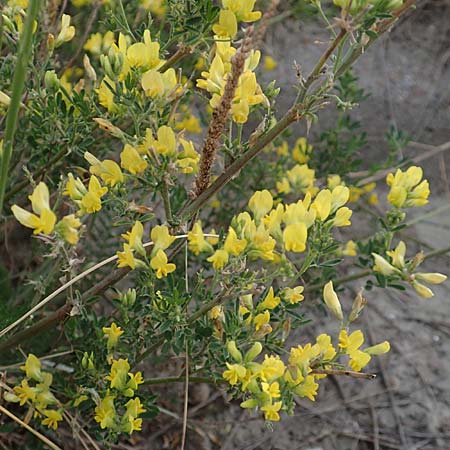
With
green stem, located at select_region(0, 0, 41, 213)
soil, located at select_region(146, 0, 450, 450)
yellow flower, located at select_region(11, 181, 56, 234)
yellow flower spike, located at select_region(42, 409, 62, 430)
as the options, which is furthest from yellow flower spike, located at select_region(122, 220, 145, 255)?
soil, located at select_region(146, 0, 450, 450)

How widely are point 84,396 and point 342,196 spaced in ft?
1.64

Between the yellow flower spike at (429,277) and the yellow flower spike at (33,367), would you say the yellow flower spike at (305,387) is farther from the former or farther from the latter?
the yellow flower spike at (33,367)

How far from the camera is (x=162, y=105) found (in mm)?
1021

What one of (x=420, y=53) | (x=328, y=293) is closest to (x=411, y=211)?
(x=420, y=53)

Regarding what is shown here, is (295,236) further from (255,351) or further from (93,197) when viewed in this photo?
(93,197)

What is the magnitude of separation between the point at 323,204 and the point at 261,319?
18cm

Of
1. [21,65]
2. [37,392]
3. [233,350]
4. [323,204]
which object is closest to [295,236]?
[323,204]

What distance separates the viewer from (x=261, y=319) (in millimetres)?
1053

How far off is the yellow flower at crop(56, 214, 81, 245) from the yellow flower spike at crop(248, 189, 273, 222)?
244 mm

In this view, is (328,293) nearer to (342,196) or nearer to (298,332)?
(342,196)

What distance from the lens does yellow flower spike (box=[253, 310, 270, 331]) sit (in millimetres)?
1048

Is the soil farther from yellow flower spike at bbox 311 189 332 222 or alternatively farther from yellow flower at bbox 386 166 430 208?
yellow flower spike at bbox 311 189 332 222

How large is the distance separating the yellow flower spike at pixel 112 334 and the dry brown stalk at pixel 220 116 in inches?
10.1

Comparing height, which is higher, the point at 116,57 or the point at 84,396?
the point at 116,57
